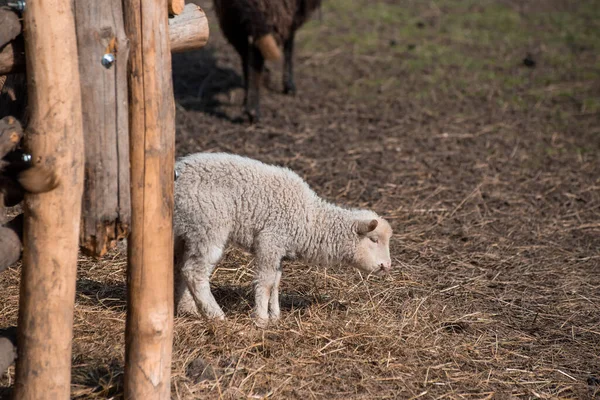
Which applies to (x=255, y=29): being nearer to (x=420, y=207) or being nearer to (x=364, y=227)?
(x=420, y=207)

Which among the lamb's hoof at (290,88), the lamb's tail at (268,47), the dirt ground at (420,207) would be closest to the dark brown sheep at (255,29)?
the lamb's tail at (268,47)

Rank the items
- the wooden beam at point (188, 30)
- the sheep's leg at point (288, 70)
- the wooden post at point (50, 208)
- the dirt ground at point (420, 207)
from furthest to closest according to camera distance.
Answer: the sheep's leg at point (288, 70)
the dirt ground at point (420, 207)
the wooden beam at point (188, 30)
the wooden post at point (50, 208)

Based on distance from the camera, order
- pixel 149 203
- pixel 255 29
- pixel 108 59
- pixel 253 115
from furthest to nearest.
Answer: pixel 253 115
pixel 255 29
pixel 149 203
pixel 108 59

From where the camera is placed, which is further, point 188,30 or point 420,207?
point 420,207

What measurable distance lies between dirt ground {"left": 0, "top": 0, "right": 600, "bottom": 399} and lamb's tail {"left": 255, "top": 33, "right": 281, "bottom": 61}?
87cm

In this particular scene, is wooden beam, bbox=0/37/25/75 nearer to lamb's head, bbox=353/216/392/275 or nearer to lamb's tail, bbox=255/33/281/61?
lamb's head, bbox=353/216/392/275

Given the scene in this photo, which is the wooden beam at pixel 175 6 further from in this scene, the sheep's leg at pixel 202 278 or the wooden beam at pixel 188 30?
the sheep's leg at pixel 202 278

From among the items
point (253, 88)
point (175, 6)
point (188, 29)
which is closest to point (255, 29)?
point (253, 88)

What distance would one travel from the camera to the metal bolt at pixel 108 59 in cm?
327

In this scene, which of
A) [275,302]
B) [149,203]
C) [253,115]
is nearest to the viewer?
[149,203]

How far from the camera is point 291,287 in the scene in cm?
558

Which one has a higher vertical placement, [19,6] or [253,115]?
[19,6]

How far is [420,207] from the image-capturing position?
7203mm

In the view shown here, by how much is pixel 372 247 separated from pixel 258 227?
804 mm
